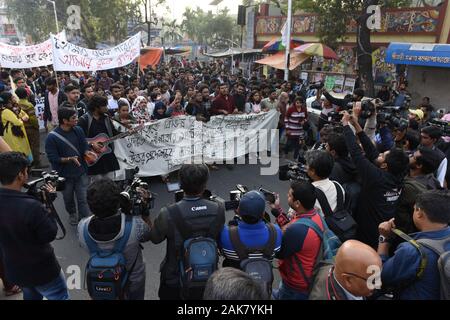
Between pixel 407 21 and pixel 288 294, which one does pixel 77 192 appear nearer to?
pixel 288 294

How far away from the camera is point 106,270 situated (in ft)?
8.21

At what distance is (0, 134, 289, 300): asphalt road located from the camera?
4230mm

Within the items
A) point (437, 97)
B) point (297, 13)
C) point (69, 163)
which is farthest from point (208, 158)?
point (297, 13)

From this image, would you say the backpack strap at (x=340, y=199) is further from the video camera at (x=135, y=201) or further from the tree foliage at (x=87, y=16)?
the tree foliage at (x=87, y=16)

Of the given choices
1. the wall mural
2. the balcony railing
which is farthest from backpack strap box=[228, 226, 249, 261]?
the wall mural

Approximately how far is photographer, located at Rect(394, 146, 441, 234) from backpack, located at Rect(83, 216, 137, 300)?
232cm

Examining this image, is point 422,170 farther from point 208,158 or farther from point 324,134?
point 208,158

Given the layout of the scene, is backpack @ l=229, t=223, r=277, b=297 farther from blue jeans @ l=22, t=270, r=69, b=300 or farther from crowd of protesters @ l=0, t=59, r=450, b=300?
blue jeans @ l=22, t=270, r=69, b=300

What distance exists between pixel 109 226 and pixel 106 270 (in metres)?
0.30

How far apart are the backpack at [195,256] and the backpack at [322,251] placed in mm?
599

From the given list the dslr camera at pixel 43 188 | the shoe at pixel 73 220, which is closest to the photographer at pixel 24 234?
the dslr camera at pixel 43 188

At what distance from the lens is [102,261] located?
251 centimetres

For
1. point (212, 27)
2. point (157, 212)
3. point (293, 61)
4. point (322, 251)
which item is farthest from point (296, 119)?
point (212, 27)
